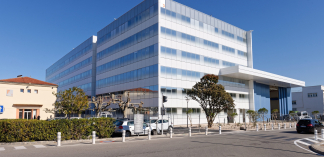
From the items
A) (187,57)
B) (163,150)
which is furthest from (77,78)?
(163,150)

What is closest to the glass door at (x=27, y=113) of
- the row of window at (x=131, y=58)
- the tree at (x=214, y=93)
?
the row of window at (x=131, y=58)

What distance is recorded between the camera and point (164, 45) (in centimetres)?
3759

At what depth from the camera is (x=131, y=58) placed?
42656 millimetres

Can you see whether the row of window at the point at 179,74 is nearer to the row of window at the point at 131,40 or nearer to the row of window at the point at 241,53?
the row of window at the point at 131,40

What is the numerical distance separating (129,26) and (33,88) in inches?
739

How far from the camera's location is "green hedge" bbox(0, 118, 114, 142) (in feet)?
47.7

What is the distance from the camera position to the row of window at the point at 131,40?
1505 inches

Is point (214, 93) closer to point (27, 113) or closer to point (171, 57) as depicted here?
point (171, 57)

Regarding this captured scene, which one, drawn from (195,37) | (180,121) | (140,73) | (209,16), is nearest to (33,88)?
(140,73)

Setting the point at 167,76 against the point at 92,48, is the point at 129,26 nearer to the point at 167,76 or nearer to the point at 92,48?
the point at 167,76

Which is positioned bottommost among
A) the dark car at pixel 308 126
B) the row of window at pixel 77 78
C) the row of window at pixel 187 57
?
the dark car at pixel 308 126

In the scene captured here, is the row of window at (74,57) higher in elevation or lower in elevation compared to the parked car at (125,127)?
higher

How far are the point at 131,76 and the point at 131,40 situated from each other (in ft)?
20.7

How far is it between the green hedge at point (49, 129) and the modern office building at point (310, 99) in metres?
79.0
